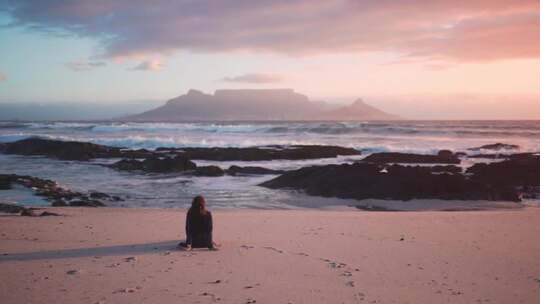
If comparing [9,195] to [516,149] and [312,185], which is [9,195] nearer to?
[312,185]

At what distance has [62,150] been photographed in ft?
98.6

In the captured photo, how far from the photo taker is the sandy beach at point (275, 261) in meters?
4.80

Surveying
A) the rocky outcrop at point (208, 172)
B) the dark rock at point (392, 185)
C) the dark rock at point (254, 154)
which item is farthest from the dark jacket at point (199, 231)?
the dark rock at point (254, 154)

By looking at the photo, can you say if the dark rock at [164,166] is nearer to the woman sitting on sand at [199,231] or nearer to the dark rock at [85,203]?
the dark rock at [85,203]

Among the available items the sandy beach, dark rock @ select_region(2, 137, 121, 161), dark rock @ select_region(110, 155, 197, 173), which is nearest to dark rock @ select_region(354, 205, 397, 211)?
the sandy beach

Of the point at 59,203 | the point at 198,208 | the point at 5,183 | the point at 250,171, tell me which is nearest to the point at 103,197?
the point at 59,203

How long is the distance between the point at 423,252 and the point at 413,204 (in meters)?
7.29

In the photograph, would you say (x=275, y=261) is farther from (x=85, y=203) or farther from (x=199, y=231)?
(x=85, y=203)

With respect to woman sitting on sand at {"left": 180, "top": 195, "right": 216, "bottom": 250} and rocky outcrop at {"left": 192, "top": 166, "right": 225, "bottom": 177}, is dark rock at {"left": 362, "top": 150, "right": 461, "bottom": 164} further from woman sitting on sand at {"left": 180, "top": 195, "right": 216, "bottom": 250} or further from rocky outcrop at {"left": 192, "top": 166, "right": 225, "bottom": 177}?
woman sitting on sand at {"left": 180, "top": 195, "right": 216, "bottom": 250}

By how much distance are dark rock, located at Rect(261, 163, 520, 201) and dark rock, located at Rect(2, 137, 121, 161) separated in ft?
52.0

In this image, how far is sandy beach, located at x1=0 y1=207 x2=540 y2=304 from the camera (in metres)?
4.80

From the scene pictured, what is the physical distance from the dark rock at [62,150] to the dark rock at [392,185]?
52.0 ft

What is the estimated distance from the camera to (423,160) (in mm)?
24062

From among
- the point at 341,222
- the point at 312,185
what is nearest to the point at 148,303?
the point at 341,222
